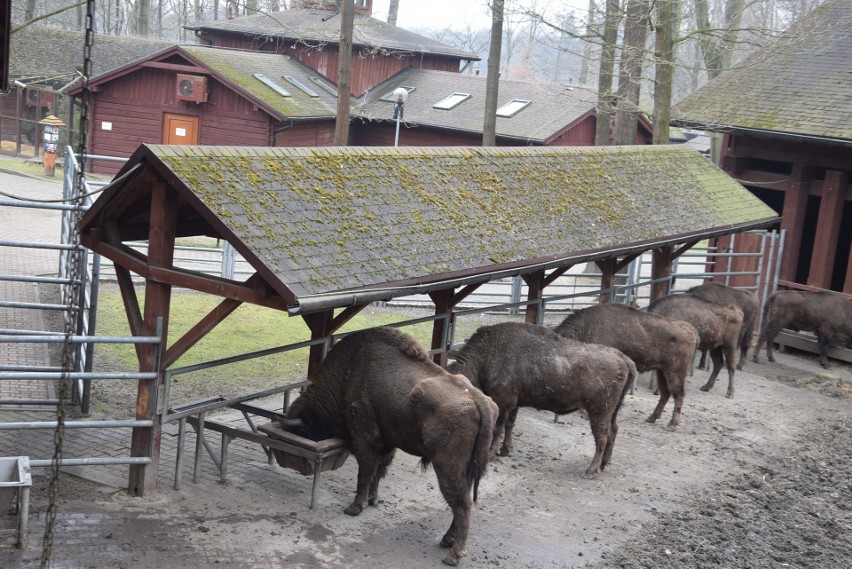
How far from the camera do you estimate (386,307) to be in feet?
59.9

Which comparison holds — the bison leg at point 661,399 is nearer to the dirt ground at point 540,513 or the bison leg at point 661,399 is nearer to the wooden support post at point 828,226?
the dirt ground at point 540,513

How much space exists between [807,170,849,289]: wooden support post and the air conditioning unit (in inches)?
737

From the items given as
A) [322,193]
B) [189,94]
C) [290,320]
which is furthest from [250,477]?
[189,94]

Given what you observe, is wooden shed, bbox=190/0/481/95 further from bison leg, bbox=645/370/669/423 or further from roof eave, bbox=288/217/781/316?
bison leg, bbox=645/370/669/423

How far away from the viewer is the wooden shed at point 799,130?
18562 mm

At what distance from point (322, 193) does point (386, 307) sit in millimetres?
8991

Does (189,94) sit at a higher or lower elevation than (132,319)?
higher

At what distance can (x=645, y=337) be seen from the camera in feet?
40.5

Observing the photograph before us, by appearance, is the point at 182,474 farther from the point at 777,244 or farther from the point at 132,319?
the point at 777,244

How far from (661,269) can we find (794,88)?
23.9 ft

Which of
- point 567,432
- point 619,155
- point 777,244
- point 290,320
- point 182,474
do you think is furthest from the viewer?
point 777,244

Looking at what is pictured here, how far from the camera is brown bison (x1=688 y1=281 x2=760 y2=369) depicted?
15203 millimetres

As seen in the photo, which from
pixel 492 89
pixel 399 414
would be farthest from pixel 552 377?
pixel 492 89

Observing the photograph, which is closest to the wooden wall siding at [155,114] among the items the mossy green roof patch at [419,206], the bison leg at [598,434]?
the mossy green roof patch at [419,206]
